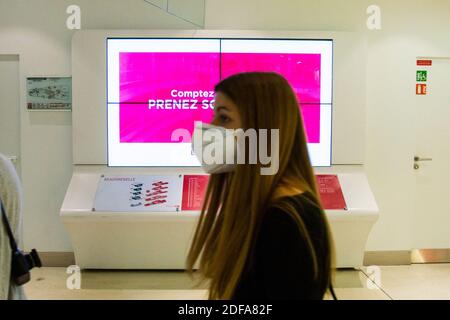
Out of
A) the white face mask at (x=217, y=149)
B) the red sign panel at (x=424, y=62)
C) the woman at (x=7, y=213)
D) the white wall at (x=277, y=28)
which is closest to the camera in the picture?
the white face mask at (x=217, y=149)

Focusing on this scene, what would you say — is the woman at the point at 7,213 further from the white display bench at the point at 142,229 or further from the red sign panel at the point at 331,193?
the red sign panel at the point at 331,193

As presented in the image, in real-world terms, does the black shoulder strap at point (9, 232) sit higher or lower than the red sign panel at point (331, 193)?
higher

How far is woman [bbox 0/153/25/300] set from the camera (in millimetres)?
1402

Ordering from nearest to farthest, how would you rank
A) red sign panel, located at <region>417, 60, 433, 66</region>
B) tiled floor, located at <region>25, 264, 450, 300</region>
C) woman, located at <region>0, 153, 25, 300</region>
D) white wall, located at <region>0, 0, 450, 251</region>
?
woman, located at <region>0, 153, 25, 300</region> → tiled floor, located at <region>25, 264, 450, 300</region> → white wall, located at <region>0, 0, 450, 251</region> → red sign panel, located at <region>417, 60, 433, 66</region>

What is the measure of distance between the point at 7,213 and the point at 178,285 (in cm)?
275

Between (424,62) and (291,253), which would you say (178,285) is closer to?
(291,253)

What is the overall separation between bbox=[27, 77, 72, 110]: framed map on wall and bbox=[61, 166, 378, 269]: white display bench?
0.74 metres

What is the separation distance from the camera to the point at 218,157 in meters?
1.17

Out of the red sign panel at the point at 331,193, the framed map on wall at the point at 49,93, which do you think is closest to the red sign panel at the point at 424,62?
the red sign panel at the point at 331,193

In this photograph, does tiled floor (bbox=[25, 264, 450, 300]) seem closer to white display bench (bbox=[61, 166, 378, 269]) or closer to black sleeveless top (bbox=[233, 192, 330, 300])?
white display bench (bbox=[61, 166, 378, 269])

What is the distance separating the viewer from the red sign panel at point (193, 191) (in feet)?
13.5

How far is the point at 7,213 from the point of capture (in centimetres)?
141

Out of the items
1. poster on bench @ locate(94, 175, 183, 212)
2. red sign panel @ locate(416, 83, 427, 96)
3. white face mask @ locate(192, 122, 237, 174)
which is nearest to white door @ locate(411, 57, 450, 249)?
red sign panel @ locate(416, 83, 427, 96)

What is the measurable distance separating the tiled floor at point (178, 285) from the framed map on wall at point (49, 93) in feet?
5.75
